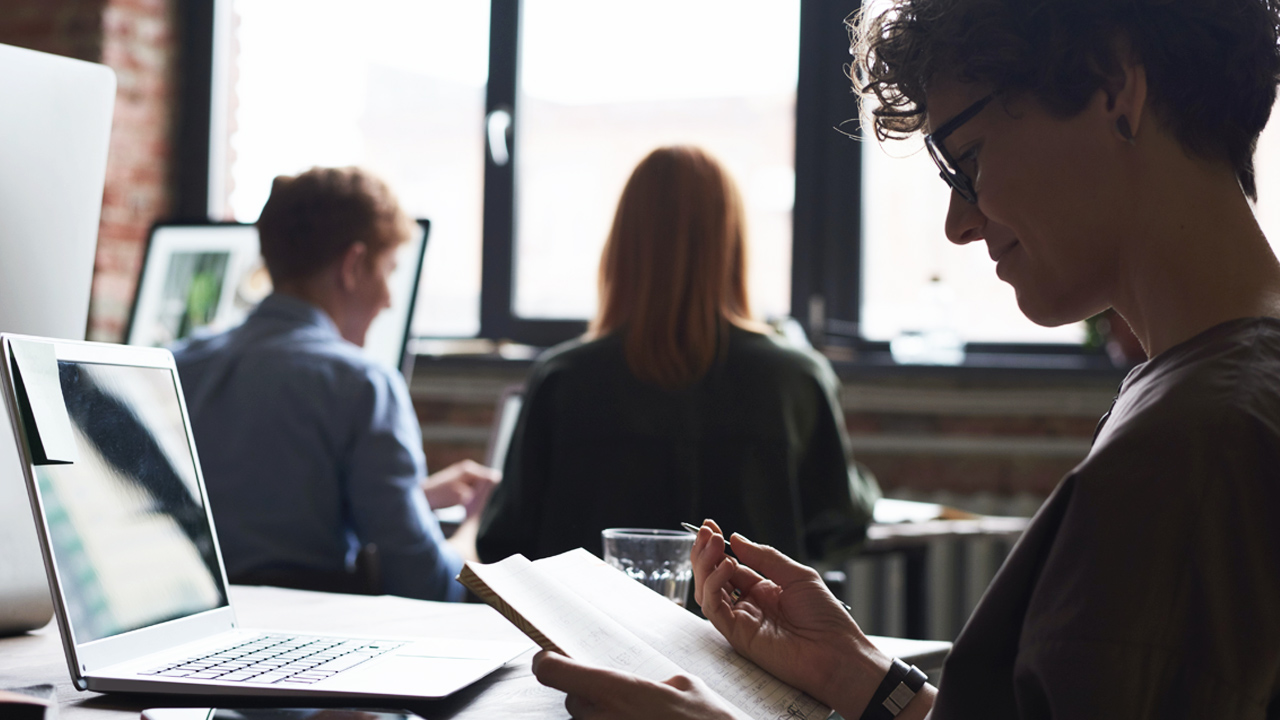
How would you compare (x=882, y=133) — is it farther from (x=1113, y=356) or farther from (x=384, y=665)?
(x=1113, y=356)

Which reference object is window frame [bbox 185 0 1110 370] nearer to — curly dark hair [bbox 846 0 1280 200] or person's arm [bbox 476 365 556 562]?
person's arm [bbox 476 365 556 562]

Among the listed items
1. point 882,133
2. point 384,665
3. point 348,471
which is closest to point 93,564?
point 384,665

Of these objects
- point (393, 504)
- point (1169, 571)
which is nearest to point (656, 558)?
point (1169, 571)

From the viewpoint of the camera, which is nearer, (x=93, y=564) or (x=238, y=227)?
(x=93, y=564)

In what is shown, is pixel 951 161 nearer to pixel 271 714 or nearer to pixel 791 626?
pixel 791 626

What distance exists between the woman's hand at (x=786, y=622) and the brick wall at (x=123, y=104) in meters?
2.99

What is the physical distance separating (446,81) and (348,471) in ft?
6.85

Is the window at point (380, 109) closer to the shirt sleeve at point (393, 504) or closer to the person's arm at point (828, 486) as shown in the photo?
the shirt sleeve at point (393, 504)

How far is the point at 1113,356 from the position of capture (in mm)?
3104

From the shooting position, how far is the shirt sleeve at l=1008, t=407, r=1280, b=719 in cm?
60

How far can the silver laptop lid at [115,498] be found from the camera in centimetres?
80

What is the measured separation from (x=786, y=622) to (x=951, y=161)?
16.0 inches

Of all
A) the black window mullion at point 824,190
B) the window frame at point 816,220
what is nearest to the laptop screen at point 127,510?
the window frame at point 816,220

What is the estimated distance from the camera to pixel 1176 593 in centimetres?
61
